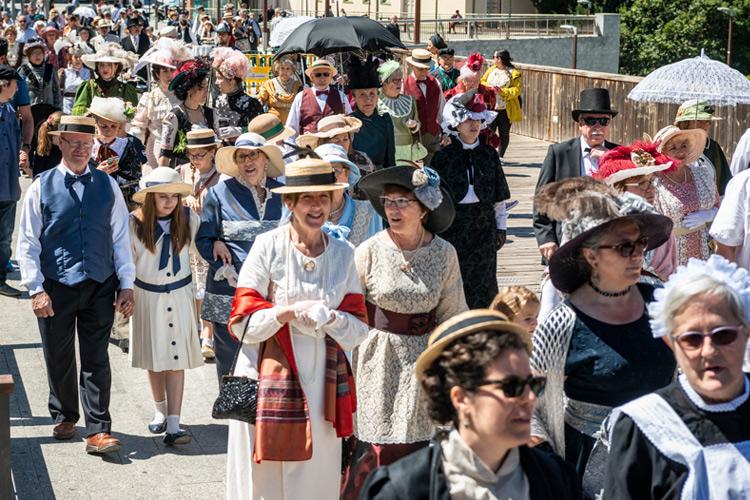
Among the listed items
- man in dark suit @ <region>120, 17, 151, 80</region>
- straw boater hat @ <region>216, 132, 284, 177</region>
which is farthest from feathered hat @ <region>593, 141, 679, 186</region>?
man in dark suit @ <region>120, 17, 151, 80</region>

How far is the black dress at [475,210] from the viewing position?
8859 millimetres

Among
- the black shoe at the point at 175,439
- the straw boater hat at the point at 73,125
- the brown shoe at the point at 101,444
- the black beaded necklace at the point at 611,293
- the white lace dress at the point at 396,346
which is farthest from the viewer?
the black shoe at the point at 175,439

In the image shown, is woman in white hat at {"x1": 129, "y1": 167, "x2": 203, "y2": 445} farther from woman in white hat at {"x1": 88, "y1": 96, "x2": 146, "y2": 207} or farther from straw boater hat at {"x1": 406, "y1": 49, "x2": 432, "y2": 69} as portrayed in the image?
straw boater hat at {"x1": 406, "y1": 49, "x2": 432, "y2": 69}

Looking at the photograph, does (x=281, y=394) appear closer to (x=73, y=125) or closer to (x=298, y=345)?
(x=298, y=345)

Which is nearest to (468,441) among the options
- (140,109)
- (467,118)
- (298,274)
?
(298,274)

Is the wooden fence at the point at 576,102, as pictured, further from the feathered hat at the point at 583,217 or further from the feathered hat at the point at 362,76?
the feathered hat at the point at 583,217

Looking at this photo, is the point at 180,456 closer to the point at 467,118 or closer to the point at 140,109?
the point at 467,118

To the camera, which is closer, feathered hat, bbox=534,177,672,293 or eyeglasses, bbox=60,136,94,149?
feathered hat, bbox=534,177,672,293

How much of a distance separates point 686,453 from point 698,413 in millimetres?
130

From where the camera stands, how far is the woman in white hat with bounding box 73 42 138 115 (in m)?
12.2

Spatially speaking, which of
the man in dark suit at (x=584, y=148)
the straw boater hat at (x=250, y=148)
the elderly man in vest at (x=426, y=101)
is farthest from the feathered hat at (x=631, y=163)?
the elderly man in vest at (x=426, y=101)

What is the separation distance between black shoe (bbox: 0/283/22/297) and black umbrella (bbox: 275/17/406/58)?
12.3 feet

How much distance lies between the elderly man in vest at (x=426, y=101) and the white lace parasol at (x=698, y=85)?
2.62 metres

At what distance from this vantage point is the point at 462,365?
353 cm
